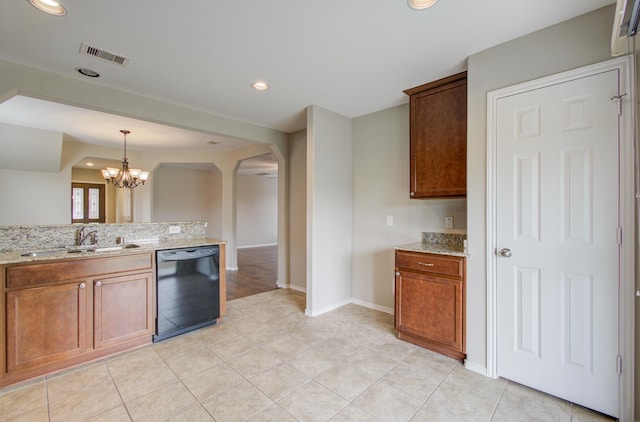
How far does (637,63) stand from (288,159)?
391 centimetres

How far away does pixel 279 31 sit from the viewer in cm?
200

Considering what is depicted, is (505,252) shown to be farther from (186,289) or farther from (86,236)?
(86,236)

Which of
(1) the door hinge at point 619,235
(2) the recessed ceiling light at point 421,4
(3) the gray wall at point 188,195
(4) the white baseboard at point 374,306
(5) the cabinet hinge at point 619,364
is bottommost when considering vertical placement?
(4) the white baseboard at point 374,306

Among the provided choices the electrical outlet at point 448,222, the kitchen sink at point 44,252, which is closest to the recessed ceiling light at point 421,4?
the electrical outlet at point 448,222

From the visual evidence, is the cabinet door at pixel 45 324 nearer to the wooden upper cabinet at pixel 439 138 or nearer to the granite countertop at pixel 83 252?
the granite countertop at pixel 83 252

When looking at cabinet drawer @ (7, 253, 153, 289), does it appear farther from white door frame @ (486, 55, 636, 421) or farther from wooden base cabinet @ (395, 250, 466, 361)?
white door frame @ (486, 55, 636, 421)

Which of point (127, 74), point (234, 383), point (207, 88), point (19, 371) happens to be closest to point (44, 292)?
point (19, 371)

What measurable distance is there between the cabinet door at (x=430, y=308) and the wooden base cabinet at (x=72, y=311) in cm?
248

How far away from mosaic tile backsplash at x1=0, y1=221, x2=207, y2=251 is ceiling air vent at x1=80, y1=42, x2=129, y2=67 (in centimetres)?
158

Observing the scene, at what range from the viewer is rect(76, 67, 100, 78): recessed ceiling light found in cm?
247

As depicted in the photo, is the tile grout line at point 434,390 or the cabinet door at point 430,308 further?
the cabinet door at point 430,308

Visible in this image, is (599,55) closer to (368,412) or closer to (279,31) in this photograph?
Result: (279,31)

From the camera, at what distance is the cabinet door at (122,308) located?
8.11 ft

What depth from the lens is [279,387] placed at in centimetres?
209
